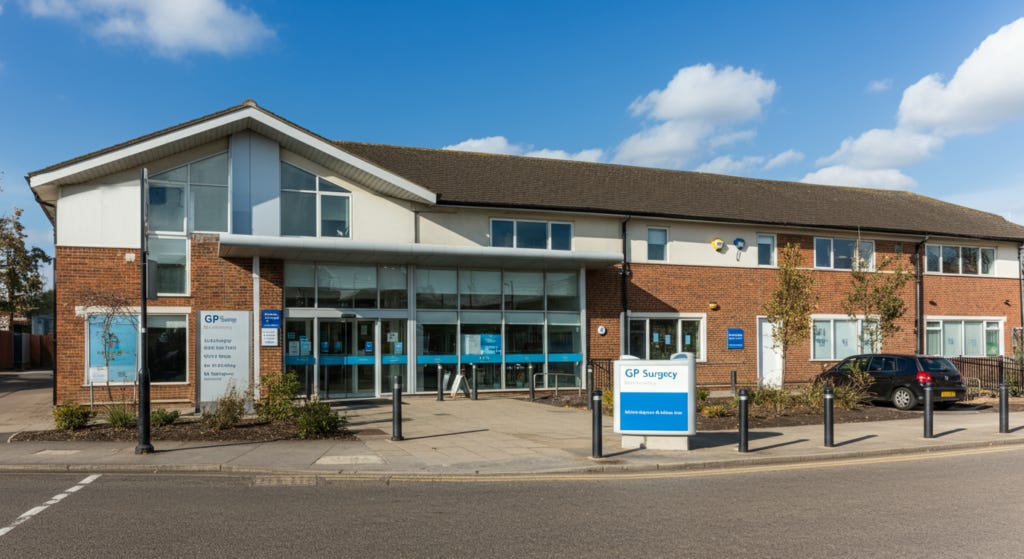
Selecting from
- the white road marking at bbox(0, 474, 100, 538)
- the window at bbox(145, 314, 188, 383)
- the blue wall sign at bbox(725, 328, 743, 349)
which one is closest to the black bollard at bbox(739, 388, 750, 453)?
the white road marking at bbox(0, 474, 100, 538)

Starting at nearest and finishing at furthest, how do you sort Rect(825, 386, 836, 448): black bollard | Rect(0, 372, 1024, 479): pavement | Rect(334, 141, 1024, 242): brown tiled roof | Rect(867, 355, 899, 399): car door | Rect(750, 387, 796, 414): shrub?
Rect(0, 372, 1024, 479): pavement < Rect(825, 386, 836, 448): black bollard < Rect(750, 387, 796, 414): shrub < Rect(867, 355, 899, 399): car door < Rect(334, 141, 1024, 242): brown tiled roof

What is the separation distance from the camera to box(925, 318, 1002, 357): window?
2845 centimetres

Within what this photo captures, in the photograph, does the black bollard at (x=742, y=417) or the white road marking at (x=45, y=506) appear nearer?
the white road marking at (x=45, y=506)

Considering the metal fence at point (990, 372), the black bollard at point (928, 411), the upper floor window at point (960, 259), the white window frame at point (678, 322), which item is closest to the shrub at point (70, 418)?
the white window frame at point (678, 322)

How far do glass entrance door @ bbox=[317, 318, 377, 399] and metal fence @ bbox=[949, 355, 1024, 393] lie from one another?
58.4ft

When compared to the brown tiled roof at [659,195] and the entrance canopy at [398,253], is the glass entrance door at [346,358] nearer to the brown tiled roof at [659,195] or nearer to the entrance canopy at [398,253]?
the entrance canopy at [398,253]

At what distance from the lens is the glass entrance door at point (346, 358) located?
66.3 ft

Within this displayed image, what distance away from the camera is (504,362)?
72.7ft

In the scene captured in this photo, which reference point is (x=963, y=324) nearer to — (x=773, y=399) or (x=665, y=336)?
(x=665, y=336)

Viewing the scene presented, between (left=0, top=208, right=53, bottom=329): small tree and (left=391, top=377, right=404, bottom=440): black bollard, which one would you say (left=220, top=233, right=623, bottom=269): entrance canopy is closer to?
(left=391, top=377, right=404, bottom=440): black bollard

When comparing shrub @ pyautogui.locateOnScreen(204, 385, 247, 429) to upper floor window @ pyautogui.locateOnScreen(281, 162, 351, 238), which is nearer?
shrub @ pyautogui.locateOnScreen(204, 385, 247, 429)

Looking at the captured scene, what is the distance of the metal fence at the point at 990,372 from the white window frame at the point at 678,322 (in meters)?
7.85

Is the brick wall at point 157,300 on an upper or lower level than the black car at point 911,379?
upper

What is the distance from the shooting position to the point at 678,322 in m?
24.6
